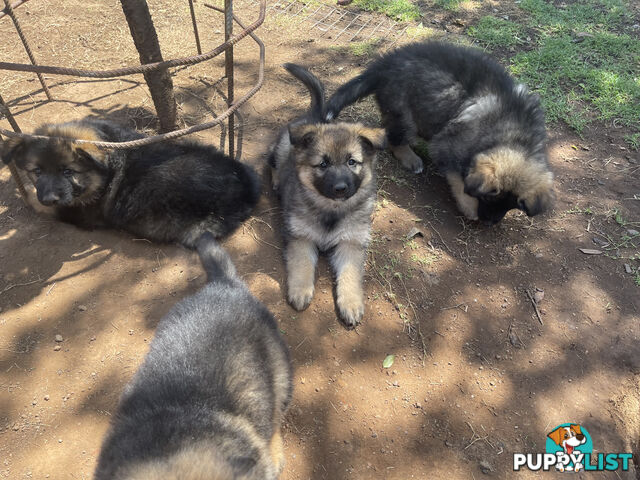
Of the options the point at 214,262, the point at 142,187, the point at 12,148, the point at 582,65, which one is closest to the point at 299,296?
the point at 214,262

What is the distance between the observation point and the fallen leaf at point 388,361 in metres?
3.33

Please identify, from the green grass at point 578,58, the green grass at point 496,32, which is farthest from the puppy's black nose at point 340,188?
the green grass at point 496,32

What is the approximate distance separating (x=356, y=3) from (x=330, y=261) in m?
5.85

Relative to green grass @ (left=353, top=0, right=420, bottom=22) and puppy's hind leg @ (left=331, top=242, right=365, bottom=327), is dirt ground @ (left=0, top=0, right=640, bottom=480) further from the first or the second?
green grass @ (left=353, top=0, right=420, bottom=22)

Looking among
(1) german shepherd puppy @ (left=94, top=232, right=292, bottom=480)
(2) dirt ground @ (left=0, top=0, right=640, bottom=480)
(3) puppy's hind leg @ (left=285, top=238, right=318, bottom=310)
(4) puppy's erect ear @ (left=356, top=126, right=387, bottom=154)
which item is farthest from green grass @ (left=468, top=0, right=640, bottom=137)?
(1) german shepherd puppy @ (left=94, top=232, right=292, bottom=480)

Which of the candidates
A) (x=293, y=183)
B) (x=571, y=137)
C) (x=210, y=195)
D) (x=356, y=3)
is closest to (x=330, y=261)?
(x=293, y=183)

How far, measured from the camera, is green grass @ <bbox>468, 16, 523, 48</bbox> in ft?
22.8

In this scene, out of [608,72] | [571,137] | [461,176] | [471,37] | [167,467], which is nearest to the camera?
[167,467]

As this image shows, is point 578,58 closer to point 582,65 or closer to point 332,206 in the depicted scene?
point 582,65

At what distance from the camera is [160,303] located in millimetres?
3467

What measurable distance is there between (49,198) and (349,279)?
269cm

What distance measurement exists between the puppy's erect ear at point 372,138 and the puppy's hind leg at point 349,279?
93 centimetres

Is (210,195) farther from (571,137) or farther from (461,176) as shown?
(571,137)

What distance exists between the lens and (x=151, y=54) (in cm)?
434
